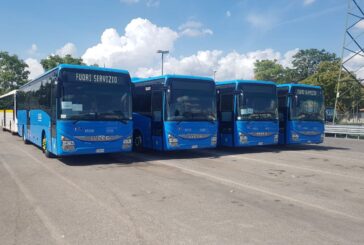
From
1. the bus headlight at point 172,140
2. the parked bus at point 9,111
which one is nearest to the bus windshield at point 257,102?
the bus headlight at point 172,140

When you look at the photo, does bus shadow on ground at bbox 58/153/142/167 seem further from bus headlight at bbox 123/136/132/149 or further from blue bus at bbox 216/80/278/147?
blue bus at bbox 216/80/278/147

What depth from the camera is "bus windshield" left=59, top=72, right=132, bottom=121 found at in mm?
11078

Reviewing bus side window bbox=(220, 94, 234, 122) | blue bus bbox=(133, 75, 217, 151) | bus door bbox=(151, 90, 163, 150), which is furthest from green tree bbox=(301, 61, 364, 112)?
bus door bbox=(151, 90, 163, 150)

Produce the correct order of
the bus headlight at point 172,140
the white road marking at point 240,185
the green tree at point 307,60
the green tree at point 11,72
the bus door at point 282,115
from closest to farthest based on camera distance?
1. the white road marking at point 240,185
2. the bus headlight at point 172,140
3. the bus door at point 282,115
4. the green tree at point 11,72
5. the green tree at point 307,60

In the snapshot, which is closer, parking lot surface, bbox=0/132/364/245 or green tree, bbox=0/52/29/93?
parking lot surface, bbox=0/132/364/245

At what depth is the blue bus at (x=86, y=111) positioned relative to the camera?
434 inches

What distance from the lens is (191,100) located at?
13344 millimetres

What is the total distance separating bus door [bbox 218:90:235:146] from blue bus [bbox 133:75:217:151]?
1354 millimetres

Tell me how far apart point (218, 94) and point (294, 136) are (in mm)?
4014

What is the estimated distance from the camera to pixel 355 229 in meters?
5.37

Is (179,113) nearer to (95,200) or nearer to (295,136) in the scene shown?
(295,136)

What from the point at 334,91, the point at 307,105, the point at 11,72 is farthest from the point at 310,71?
the point at 307,105

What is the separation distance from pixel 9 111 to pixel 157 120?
689 inches

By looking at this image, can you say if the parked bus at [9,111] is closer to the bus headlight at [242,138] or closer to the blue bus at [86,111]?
the blue bus at [86,111]
